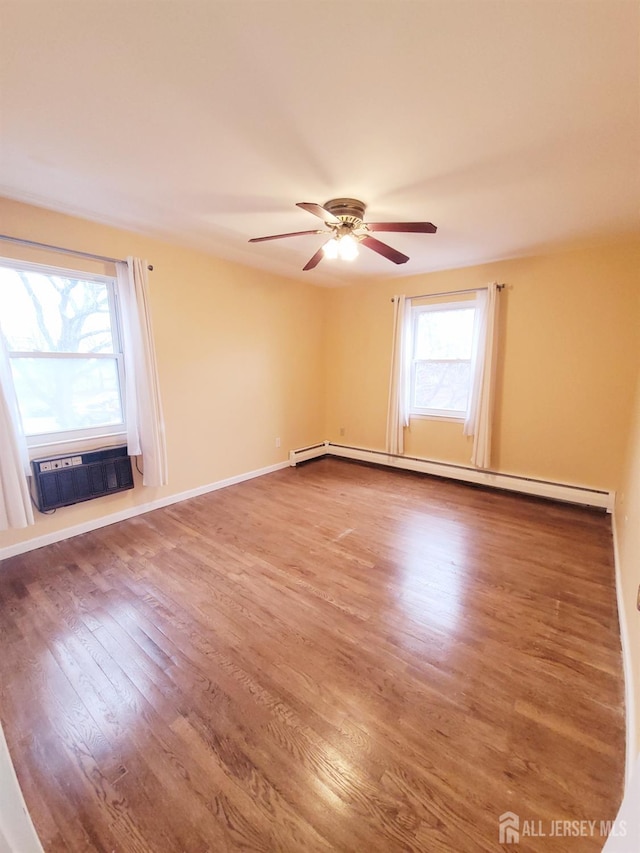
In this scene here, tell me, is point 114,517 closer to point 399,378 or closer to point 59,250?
point 59,250

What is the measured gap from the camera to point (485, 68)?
1250mm

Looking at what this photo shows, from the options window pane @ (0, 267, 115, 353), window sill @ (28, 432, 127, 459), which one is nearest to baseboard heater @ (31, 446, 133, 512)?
window sill @ (28, 432, 127, 459)

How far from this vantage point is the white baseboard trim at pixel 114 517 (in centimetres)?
256

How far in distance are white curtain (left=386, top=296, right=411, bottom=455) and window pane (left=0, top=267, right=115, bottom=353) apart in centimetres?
312

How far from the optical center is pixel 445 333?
13.4 ft

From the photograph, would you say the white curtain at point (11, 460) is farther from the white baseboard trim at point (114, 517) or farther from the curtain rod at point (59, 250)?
the curtain rod at point (59, 250)

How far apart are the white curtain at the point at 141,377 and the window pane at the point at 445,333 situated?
3.09 meters

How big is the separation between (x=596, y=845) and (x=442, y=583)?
1243 mm

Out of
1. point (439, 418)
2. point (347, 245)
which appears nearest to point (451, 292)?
point (439, 418)

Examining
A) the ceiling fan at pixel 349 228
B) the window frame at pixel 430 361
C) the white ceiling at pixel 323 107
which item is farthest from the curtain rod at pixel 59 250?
the window frame at pixel 430 361

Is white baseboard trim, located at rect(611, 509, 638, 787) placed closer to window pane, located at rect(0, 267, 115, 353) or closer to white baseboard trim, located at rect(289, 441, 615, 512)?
white baseboard trim, located at rect(289, 441, 615, 512)

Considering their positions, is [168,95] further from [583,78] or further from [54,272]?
[54,272]

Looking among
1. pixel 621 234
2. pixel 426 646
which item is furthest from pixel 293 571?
pixel 621 234

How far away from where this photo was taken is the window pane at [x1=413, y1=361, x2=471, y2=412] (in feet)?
13.1
